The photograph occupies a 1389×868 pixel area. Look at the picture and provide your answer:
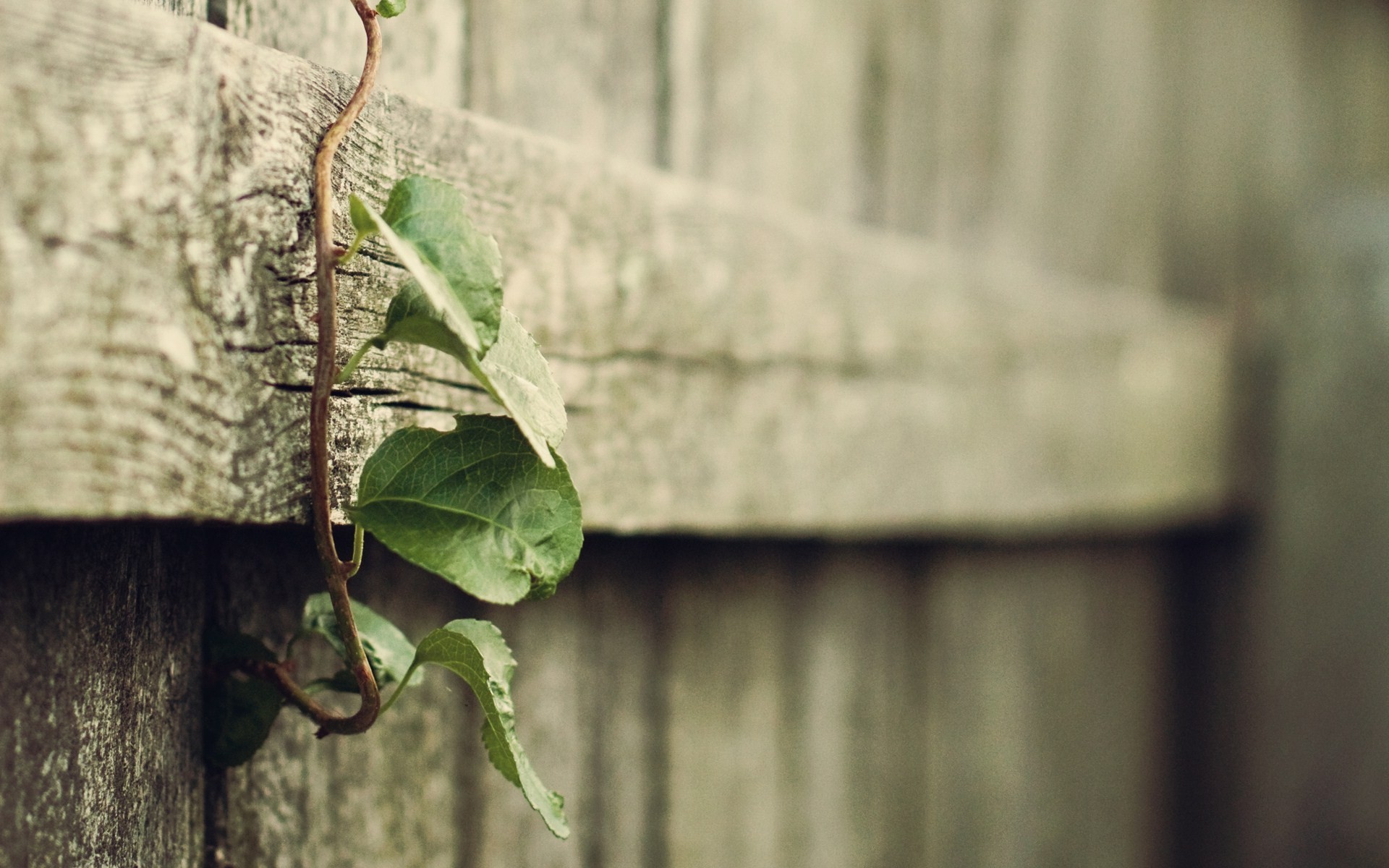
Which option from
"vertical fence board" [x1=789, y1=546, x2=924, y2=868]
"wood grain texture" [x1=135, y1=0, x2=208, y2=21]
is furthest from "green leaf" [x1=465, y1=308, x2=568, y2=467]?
"vertical fence board" [x1=789, y1=546, x2=924, y2=868]

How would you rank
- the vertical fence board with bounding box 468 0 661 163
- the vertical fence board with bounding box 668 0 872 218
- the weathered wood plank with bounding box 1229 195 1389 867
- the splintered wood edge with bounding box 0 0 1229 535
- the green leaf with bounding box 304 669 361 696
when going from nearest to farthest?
the splintered wood edge with bounding box 0 0 1229 535, the green leaf with bounding box 304 669 361 696, the vertical fence board with bounding box 468 0 661 163, the vertical fence board with bounding box 668 0 872 218, the weathered wood plank with bounding box 1229 195 1389 867

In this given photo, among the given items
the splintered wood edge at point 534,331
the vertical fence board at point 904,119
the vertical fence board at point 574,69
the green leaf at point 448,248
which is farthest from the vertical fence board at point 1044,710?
the green leaf at point 448,248

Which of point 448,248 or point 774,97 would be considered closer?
point 448,248

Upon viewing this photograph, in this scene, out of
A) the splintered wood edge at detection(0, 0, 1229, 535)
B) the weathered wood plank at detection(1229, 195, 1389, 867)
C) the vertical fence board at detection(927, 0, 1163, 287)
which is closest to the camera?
the splintered wood edge at detection(0, 0, 1229, 535)

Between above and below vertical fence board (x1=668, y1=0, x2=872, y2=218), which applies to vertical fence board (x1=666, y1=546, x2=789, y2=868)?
below

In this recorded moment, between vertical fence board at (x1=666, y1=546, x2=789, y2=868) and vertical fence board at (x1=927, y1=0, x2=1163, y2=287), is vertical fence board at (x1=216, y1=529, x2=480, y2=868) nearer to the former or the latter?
Answer: vertical fence board at (x1=666, y1=546, x2=789, y2=868)

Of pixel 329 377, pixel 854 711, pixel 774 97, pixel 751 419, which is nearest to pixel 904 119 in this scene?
pixel 774 97

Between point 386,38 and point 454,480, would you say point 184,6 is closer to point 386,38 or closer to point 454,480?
point 386,38
